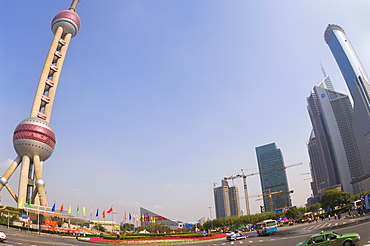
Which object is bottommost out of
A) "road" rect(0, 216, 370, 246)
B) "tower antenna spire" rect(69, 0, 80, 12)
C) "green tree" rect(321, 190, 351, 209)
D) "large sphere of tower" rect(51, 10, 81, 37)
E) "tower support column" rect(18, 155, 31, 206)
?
"road" rect(0, 216, 370, 246)

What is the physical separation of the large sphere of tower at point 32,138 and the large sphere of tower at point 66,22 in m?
48.2

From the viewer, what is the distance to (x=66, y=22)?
394 feet

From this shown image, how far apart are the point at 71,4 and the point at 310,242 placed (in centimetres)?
14826

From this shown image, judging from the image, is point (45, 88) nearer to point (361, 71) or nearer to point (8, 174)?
point (8, 174)

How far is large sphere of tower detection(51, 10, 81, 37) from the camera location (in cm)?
12012

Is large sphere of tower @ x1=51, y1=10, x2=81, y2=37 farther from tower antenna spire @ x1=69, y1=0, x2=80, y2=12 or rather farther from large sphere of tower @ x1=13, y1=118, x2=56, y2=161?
large sphere of tower @ x1=13, y1=118, x2=56, y2=161

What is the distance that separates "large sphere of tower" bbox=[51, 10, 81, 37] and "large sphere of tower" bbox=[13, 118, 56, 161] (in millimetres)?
48169

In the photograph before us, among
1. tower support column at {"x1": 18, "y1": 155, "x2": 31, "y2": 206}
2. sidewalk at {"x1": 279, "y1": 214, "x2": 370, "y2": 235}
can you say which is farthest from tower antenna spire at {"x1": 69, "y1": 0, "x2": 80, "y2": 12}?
sidewalk at {"x1": 279, "y1": 214, "x2": 370, "y2": 235}

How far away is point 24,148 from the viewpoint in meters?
92.4

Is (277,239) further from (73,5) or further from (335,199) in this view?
(73,5)

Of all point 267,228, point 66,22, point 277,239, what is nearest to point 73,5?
point 66,22

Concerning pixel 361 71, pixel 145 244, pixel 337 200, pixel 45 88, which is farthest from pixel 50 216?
pixel 361 71

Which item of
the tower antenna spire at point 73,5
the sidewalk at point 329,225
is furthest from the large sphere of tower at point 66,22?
the sidewalk at point 329,225

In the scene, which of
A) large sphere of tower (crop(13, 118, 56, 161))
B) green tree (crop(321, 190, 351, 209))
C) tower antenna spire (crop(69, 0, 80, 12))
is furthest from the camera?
tower antenna spire (crop(69, 0, 80, 12))
